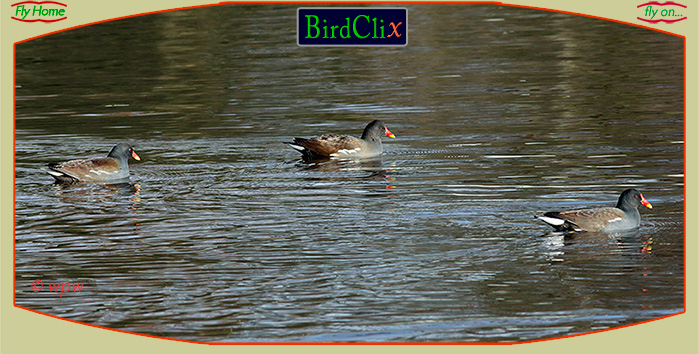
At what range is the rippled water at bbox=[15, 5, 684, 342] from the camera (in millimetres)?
9578

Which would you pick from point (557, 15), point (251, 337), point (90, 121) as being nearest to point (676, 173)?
point (251, 337)

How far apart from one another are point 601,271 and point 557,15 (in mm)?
25664

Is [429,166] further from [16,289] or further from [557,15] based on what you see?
[557,15]

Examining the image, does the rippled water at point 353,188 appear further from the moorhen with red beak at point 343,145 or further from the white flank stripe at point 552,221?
the moorhen with red beak at point 343,145

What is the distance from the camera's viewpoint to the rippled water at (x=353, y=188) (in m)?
9.58

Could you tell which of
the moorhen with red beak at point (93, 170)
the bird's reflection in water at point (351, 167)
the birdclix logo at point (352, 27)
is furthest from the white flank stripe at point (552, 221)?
the moorhen with red beak at point (93, 170)

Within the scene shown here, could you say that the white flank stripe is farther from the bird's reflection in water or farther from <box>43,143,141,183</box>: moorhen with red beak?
<box>43,143,141,183</box>: moorhen with red beak

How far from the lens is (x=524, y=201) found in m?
13.4

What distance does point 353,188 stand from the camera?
15.0m

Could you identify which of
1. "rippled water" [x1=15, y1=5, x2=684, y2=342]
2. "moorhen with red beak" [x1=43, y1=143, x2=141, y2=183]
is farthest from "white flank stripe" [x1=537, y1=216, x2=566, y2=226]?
"moorhen with red beak" [x1=43, y1=143, x2=141, y2=183]

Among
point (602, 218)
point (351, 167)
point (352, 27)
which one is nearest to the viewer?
point (602, 218)

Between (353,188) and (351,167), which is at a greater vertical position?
(351,167)

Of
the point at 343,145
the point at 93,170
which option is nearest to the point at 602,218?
the point at 343,145

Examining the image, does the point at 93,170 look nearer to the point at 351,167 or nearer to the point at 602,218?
the point at 351,167
